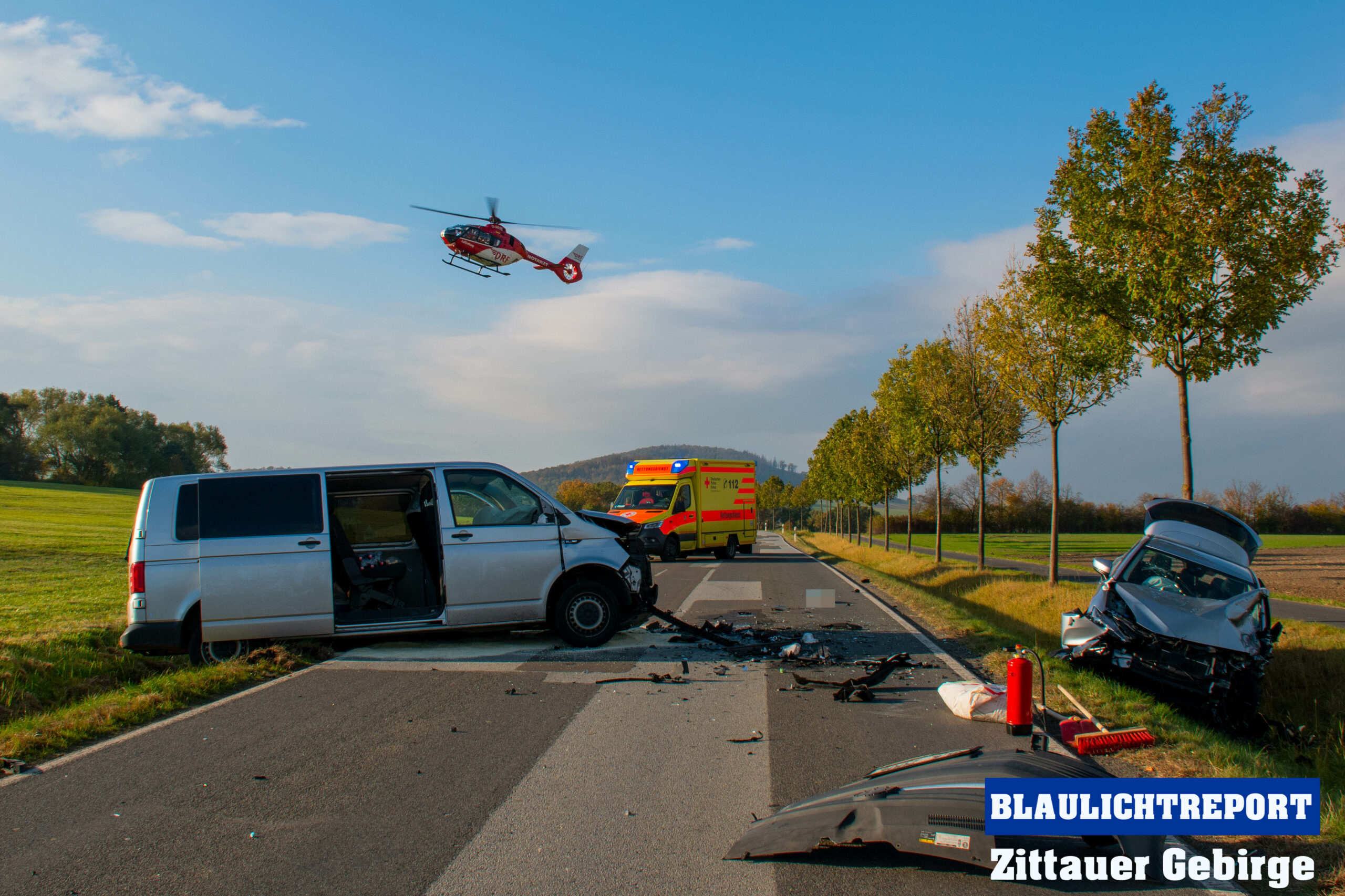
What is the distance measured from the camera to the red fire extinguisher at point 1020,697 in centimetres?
583

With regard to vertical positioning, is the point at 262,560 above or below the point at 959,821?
above

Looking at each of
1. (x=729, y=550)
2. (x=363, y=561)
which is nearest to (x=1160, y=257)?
(x=363, y=561)

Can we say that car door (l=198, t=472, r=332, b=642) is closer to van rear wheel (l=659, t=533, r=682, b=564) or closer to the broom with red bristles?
the broom with red bristles

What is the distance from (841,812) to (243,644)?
7338 millimetres

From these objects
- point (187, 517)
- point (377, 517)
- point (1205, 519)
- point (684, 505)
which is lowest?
point (684, 505)

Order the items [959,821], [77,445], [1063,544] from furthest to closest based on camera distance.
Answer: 1. [77,445]
2. [1063,544]
3. [959,821]

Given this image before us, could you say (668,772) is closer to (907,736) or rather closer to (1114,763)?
(907,736)

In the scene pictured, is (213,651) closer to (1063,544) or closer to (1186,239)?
(1186,239)

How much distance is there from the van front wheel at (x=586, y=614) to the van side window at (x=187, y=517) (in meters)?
3.84

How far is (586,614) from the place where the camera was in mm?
9219

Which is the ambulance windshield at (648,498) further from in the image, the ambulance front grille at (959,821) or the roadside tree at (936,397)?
the ambulance front grille at (959,821)

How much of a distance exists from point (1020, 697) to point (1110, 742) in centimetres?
63

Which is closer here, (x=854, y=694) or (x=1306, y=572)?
(x=854, y=694)

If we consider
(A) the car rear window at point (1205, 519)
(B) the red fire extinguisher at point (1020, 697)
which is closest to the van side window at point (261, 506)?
(B) the red fire extinguisher at point (1020, 697)
